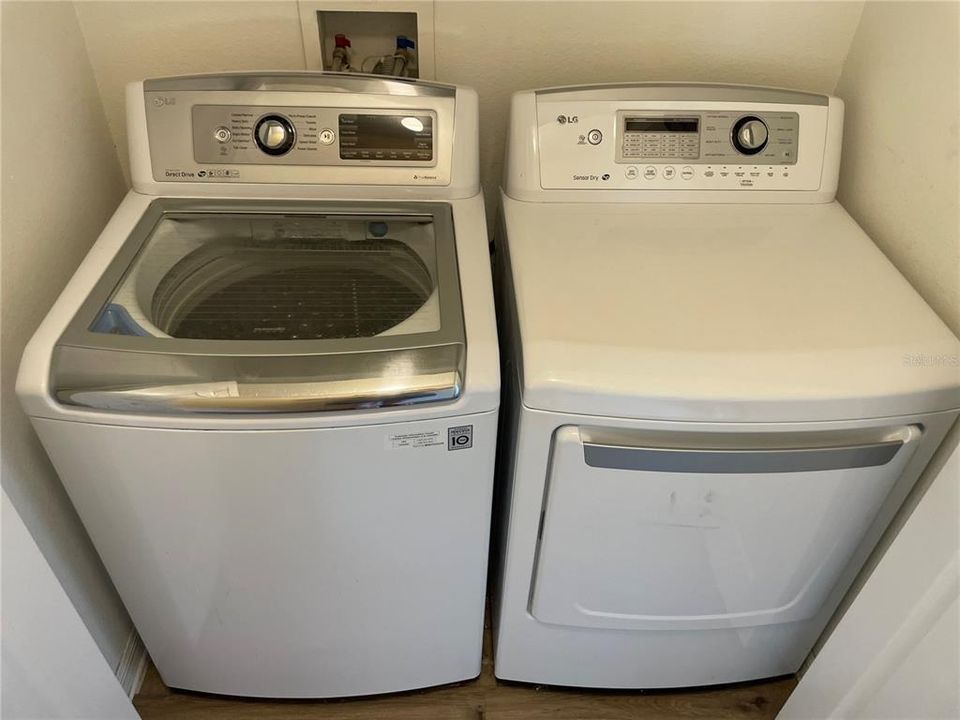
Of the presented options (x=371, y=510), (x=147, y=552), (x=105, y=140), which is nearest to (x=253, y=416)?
(x=371, y=510)

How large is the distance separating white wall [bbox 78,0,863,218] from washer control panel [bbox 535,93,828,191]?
0.55 ft

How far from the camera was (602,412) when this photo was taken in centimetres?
93

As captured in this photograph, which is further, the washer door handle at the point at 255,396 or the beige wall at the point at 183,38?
the beige wall at the point at 183,38

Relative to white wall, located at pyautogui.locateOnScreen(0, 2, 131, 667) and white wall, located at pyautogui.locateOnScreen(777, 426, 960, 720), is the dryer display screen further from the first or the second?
white wall, located at pyautogui.locateOnScreen(0, 2, 131, 667)

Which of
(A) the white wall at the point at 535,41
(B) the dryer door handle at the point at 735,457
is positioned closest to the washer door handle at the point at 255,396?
(B) the dryer door handle at the point at 735,457

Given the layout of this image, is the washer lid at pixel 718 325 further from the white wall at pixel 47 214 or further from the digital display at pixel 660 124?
the white wall at pixel 47 214

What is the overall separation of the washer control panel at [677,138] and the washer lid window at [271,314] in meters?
0.25

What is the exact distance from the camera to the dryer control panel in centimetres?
125

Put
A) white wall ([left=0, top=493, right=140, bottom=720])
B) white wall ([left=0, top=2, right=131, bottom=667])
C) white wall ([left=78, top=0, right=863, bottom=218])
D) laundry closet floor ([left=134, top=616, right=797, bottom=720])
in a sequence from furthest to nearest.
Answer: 1. laundry closet floor ([left=134, top=616, right=797, bottom=720])
2. white wall ([left=78, top=0, right=863, bottom=218])
3. white wall ([left=0, top=2, right=131, bottom=667])
4. white wall ([left=0, top=493, right=140, bottom=720])

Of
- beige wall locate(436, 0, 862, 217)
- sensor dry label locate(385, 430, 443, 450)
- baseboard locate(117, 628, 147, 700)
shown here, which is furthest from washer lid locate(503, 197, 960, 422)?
baseboard locate(117, 628, 147, 700)

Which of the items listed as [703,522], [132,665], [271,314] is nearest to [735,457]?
[703,522]

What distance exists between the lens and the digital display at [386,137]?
47.8 inches

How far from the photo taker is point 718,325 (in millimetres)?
989

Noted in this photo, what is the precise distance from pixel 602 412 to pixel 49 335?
719 millimetres
